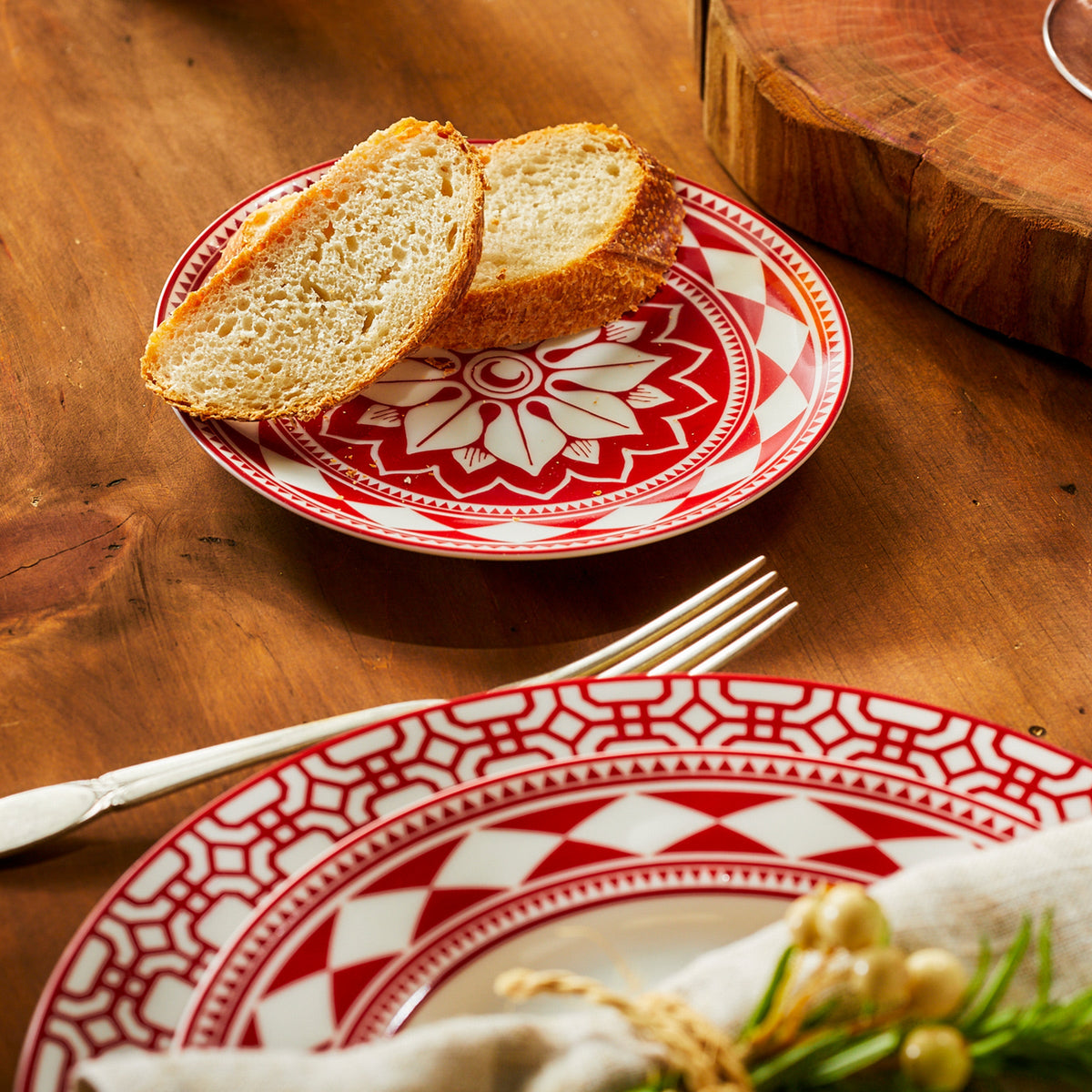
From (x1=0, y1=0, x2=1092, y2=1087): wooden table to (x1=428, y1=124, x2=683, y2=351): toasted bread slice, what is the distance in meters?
0.19

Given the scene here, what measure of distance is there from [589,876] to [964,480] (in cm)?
68

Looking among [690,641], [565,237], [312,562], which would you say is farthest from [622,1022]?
[565,237]

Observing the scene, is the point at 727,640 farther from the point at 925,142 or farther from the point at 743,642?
the point at 925,142

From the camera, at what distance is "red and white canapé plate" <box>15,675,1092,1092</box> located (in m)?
0.60

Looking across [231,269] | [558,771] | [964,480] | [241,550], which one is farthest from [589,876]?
[231,269]

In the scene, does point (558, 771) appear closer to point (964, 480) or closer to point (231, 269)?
point (964, 480)

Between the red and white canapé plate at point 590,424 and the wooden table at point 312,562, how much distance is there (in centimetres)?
5

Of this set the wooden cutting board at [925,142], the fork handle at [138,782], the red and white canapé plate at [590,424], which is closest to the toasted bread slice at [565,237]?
the red and white canapé plate at [590,424]

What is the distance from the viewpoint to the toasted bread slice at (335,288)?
1.11m

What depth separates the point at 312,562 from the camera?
1.01m

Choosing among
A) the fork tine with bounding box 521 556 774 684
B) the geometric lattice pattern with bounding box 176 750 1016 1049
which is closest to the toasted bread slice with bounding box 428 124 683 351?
the fork tine with bounding box 521 556 774 684

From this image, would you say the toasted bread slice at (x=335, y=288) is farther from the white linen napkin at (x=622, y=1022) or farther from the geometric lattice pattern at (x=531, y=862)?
the white linen napkin at (x=622, y=1022)

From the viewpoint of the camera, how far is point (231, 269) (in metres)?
1.16

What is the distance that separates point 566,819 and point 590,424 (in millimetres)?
575
